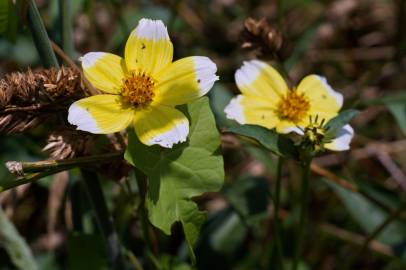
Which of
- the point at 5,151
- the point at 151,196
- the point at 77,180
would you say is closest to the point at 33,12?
the point at 151,196

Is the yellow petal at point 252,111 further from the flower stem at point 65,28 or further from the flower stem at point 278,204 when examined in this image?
the flower stem at point 65,28

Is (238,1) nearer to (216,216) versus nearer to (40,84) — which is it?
(216,216)

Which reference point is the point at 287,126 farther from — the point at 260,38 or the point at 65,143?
the point at 65,143

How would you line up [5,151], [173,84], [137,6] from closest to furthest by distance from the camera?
[173,84], [5,151], [137,6]

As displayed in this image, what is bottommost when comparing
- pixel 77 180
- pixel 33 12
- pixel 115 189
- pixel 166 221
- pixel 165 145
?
pixel 115 189

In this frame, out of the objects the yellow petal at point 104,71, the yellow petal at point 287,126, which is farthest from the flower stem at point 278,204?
the yellow petal at point 104,71

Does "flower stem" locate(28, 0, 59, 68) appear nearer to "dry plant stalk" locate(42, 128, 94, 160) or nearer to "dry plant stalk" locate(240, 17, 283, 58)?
"dry plant stalk" locate(42, 128, 94, 160)
